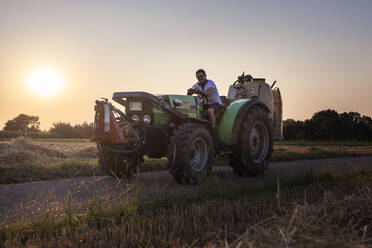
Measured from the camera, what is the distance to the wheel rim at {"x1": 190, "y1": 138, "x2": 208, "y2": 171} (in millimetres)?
6879

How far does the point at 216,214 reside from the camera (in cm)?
387

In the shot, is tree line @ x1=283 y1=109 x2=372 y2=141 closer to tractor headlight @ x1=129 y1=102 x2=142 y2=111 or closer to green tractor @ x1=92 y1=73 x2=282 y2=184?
green tractor @ x1=92 y1=73 x2=282 y2=184

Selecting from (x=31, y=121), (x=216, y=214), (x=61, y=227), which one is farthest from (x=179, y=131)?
(x=31, y=121)

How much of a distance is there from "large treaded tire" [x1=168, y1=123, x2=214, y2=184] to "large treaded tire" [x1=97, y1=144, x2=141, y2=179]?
1.26m

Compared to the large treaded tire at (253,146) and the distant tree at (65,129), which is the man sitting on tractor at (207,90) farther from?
the distant tree at (65,129)

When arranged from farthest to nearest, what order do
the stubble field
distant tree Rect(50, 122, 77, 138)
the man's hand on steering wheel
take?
distant tree Rect(50, 122, 77, 138), the man's hand on steering wheel, the stubble field

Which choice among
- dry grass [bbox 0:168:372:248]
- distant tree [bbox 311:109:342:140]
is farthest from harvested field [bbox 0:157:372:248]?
distant tree [bbox 311:109:342:140]

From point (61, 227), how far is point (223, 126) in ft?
16.1

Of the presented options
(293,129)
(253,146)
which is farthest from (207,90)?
(293,129)

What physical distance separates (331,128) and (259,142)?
4220cm

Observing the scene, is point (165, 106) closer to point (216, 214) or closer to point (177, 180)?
point (177, 180)

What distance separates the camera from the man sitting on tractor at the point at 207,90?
7.82 meters

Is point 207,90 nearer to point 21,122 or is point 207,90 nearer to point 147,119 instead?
point 147,119

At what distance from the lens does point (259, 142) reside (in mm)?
8977
